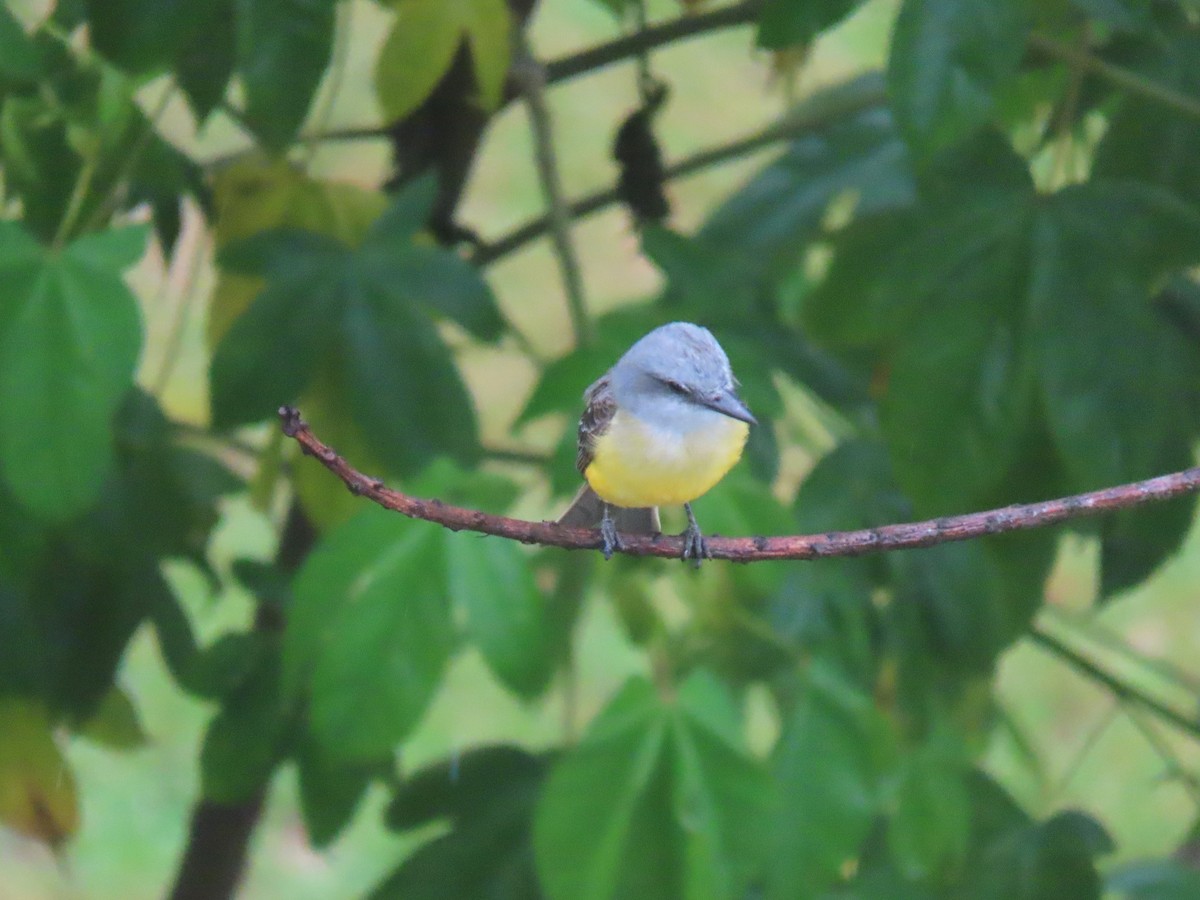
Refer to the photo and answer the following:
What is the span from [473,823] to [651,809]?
37cm

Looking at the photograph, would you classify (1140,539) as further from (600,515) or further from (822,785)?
Result: (600,515)

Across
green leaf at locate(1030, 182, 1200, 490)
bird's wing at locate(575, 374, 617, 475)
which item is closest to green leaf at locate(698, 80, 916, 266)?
green leaf at locate(1030, 182, 1200, 490)

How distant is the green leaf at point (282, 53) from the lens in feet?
5.20

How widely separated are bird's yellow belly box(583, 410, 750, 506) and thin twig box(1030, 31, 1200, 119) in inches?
31.9

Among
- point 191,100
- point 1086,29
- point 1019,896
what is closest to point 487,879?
point 1019,896

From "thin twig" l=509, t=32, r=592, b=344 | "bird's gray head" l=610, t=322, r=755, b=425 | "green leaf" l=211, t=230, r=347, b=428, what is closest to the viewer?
"bird's gray head" l=610, t=322, r=755, b=425

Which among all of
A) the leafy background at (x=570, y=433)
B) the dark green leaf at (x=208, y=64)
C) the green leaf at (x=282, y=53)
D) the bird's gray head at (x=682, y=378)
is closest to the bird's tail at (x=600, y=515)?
the leafy background at (x=570, y=433)

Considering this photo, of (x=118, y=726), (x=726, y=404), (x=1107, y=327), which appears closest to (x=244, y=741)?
(x=118, y=726)

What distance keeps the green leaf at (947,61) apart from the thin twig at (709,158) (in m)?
0.64

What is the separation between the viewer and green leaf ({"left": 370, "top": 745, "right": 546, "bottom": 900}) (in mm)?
1974

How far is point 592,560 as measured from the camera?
6.63 ft

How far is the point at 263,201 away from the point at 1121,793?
365 centimetres

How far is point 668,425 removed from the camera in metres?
1.24

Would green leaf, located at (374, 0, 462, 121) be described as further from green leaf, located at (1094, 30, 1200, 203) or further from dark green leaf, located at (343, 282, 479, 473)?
green leaf, located at (1094, 30, 1200, 203)
